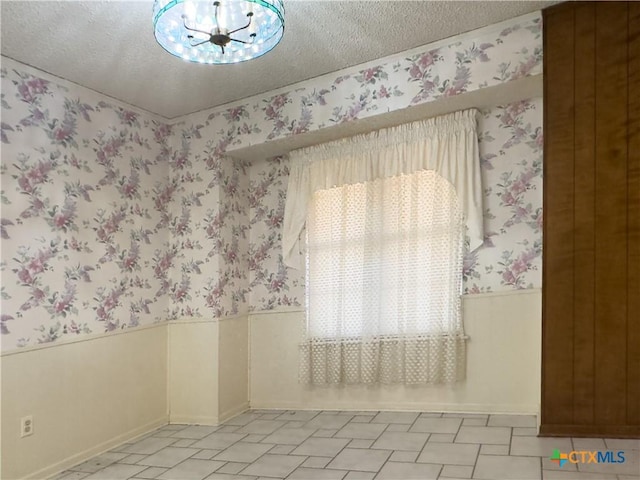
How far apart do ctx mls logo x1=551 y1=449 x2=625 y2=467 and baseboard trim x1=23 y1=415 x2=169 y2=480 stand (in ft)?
8.95

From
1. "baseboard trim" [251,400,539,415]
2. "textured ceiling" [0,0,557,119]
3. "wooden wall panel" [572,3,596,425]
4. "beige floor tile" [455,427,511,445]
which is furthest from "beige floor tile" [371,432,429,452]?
"textured ceiling" [0,0,557,119]

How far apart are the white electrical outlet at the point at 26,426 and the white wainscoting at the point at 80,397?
0.02 metres

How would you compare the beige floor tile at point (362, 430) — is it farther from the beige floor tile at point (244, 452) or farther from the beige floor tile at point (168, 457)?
the beige floor tile at point (168, 457)

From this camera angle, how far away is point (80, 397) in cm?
328

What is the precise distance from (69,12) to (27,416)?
2.23 m

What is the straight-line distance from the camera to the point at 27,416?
2.95 meters

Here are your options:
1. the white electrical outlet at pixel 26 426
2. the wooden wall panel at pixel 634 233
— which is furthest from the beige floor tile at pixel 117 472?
the wooden wall panel at pixel 634 233

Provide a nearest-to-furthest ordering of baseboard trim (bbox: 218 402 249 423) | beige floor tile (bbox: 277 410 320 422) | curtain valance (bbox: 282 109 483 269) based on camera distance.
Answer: curtain valance (bbox: 282 109 483 269)
beige floor tile (bbox: 277 410 320 422)
baseboard trim (bbox: 218 402 249 423)

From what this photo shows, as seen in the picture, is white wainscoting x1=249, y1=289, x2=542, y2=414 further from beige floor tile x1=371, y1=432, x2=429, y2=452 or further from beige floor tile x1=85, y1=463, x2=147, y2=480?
beige floor tile x1=85, y1=463, x2=147, y2=480

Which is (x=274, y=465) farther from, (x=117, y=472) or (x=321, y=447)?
(x=117, y=472)

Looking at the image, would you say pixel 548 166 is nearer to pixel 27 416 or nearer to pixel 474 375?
pixel 474 375

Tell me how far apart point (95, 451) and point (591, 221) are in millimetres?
3311

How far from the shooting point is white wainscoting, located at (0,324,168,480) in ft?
9.50

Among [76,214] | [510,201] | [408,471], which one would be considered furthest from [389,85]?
[408,471]
